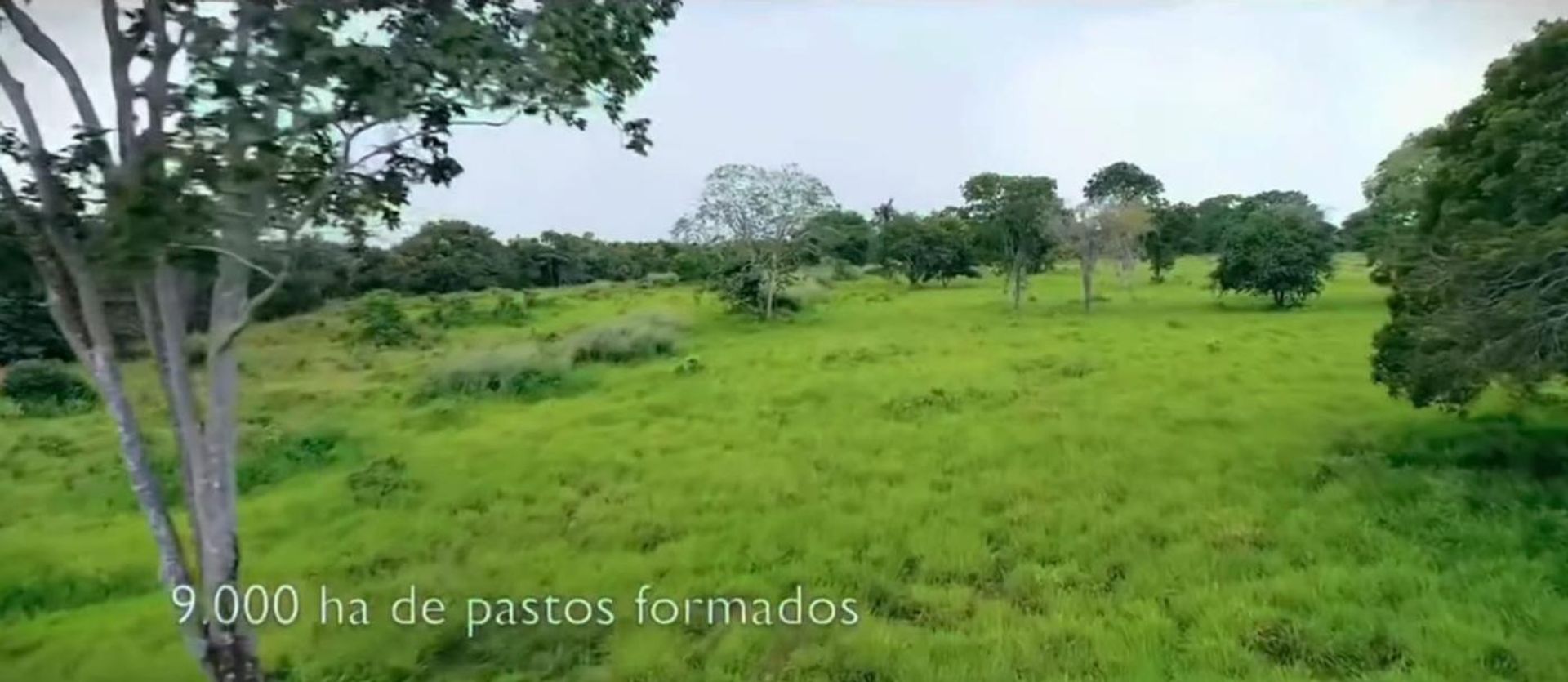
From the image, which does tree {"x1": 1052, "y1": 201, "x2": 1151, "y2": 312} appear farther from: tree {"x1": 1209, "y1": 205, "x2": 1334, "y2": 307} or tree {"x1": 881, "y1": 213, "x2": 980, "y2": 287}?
tree {"x1": 881, "y1": 213, "x2": 980, "y2": 287}

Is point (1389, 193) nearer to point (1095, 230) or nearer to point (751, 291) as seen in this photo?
point (1095, 230)

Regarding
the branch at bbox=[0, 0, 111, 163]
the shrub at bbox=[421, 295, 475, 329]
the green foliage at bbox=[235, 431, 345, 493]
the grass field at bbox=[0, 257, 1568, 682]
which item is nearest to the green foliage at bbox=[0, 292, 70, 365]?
the grass field at bbox=[0, 257, 1568, 682]

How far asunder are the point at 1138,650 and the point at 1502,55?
13.8 ft

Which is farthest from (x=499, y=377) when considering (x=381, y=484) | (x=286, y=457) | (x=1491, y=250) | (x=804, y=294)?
(x=1491, y=250)

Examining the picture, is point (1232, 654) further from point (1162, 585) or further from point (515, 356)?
point (515, 356)

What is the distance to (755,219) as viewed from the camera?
14.7 metres

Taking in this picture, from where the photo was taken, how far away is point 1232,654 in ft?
11.5

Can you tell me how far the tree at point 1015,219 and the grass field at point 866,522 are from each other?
20.9ft

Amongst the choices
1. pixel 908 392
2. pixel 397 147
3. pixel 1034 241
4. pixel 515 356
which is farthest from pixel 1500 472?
pixel 1034 241

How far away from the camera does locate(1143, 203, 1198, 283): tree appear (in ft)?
→ 59.9

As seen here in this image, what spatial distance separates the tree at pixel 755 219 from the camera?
14203 millimetres

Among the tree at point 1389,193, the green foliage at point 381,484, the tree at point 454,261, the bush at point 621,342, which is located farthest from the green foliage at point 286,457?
the tree at point 1389,193

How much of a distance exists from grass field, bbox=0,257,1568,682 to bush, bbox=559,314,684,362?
0.65 metres

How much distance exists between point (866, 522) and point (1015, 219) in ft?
36.3
